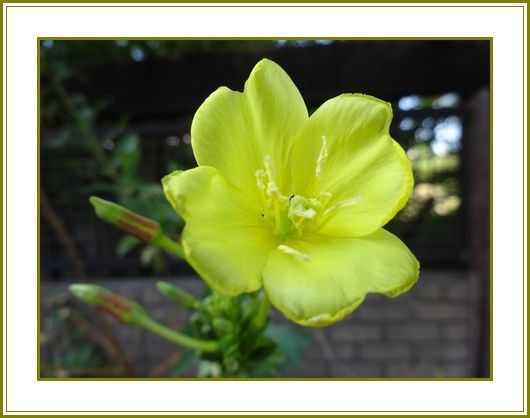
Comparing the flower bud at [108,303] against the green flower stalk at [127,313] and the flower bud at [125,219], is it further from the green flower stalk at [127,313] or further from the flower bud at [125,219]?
the flower bud at [125,219]

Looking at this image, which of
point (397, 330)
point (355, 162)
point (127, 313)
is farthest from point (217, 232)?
point (397, 330)

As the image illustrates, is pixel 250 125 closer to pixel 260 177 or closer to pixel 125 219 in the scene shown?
pixel 260 177

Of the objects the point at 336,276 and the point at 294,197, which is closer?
the point at 336,276

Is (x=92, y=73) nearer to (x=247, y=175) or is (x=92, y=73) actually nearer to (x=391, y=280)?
(x=247, y=175)

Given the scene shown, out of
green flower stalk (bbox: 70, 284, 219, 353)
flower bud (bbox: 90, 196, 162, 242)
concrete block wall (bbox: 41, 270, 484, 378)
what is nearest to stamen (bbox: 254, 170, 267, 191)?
flower bud (bbox: 90, 196, 162, 242)

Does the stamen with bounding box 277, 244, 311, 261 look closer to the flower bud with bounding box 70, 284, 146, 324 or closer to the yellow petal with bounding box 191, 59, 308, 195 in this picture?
the yellow petal with bounding box 191, 59, 308, 195

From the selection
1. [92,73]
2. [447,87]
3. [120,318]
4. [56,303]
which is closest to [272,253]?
[120,318]
